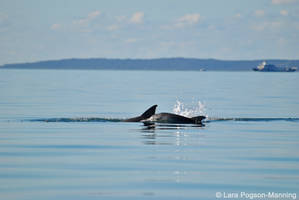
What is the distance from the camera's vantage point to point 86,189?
16.6 meters

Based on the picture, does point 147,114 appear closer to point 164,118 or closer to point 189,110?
point 164,118

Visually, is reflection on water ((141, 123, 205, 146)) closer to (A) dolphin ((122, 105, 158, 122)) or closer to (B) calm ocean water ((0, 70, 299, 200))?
(B) calm ocean water ((0, 70, 299, 200))

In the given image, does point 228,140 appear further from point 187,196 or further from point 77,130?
point 187,196

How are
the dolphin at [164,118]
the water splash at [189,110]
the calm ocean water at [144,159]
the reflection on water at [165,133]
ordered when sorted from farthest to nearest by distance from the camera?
the water splash at [189,110], the dolphin at [164,118], the reflection on water at [165,133], the calm ocean water at [144,159]

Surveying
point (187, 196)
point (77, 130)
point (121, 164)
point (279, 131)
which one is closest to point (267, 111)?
point (279, 131)

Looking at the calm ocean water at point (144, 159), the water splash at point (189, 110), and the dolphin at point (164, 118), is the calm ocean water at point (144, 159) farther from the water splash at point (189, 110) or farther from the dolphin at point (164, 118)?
the water splash at point (189, 110)

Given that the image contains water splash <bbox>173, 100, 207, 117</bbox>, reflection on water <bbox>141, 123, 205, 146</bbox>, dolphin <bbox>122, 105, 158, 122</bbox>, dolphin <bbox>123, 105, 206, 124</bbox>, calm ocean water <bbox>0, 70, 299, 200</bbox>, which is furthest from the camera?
water splash <bbox>173, 100, 207, 117</bbox>

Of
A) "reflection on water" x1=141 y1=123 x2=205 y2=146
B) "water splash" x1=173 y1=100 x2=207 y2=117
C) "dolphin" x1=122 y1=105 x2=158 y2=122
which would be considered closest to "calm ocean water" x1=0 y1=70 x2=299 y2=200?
"reflection on water" x1=141 y1=123 x2=205 y2=146

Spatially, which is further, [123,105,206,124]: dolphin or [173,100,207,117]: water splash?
[173,100,207,117]: water splash

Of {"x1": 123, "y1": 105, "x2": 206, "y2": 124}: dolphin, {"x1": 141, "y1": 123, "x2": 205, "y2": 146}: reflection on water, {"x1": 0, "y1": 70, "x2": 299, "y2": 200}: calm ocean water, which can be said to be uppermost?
{"x1": 123, "y1": 105, "x2": 206, "y2": 124}: dolphin

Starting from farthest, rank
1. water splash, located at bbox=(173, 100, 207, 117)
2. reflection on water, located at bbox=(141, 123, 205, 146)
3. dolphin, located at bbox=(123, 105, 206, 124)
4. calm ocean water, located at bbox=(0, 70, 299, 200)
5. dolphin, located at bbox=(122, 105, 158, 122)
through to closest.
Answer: water splash, located at bbox=(173, 100, 207, 117) → dolphin, located at bbox=(123, 105, 206, 124) → dolphin, located at bbox=(122, 105, 158, 122) → reflection on water, located at bbox=(141, 123, 205, 146) → calm ocean water, located at bbox=(0, 70, 299, 200)

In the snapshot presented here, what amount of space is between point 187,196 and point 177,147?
899 centimetres

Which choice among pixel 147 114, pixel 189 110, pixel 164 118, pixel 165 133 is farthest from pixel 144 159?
pixel 189 110

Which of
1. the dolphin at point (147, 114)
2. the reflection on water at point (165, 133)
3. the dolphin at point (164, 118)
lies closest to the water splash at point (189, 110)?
the dolphin at point (164, 118)
